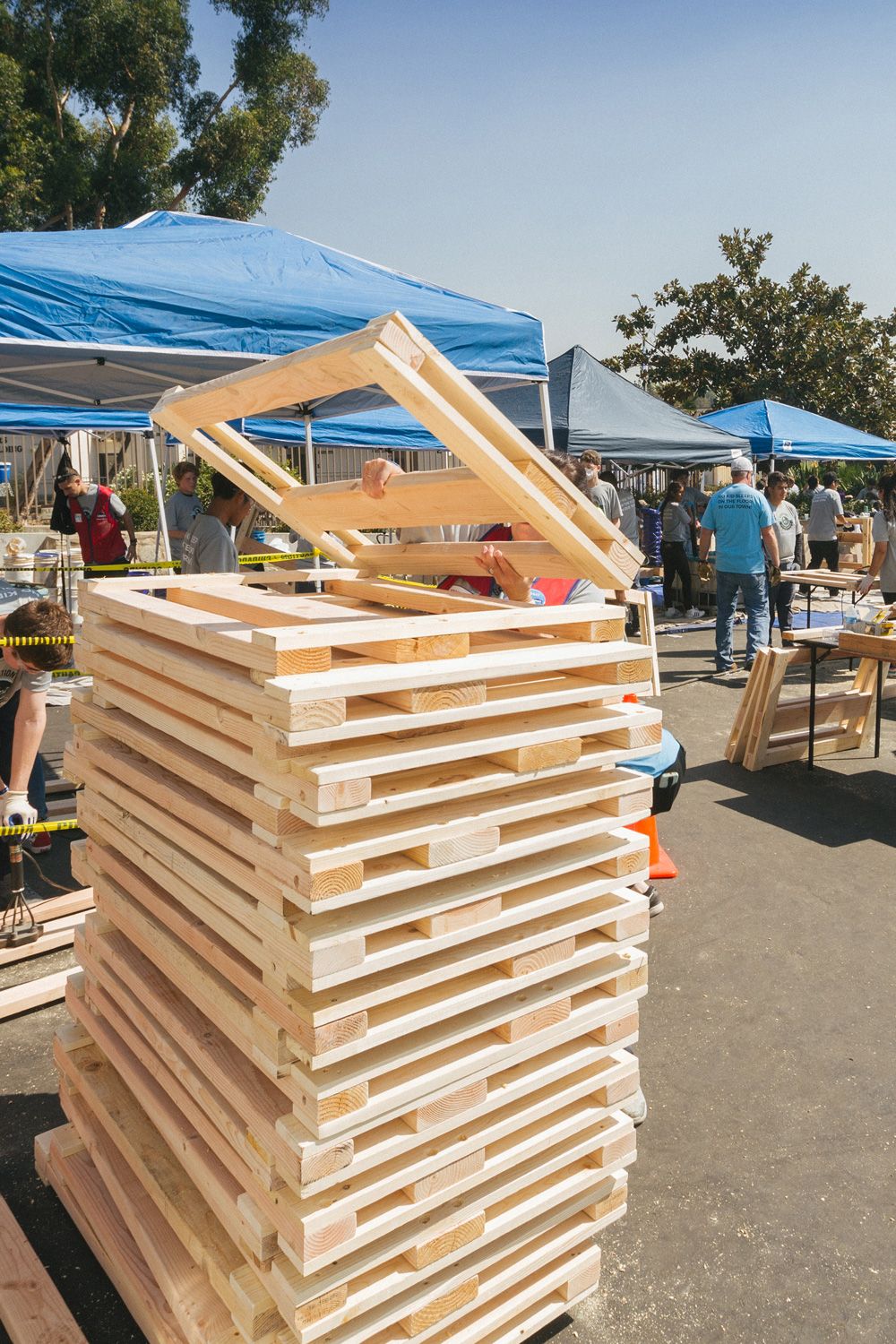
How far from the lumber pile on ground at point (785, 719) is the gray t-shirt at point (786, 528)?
447cm

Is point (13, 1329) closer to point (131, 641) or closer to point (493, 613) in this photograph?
point (131, 641)

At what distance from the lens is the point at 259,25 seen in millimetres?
27234

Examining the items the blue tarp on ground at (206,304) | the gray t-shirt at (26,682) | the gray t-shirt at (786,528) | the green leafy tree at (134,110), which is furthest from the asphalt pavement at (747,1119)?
the green leafy tree at (134,110)

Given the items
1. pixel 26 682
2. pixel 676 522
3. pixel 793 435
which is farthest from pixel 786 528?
pixel 26 682

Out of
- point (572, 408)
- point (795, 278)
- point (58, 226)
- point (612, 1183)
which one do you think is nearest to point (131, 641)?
point (612, 1183)

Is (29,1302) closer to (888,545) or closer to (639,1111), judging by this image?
(639,1111)

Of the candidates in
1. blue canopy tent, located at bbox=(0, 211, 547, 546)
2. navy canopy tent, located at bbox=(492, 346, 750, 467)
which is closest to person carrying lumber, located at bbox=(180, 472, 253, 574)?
blue canopy tent, located at bbox=(0, 211, 547, 546)

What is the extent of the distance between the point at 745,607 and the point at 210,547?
6.57 metres

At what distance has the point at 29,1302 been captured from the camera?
2311 millimetres

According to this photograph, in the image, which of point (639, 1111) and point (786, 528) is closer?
point (639, 1111)

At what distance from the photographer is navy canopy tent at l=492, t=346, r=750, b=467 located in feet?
42.3

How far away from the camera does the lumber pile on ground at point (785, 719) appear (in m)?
7.22

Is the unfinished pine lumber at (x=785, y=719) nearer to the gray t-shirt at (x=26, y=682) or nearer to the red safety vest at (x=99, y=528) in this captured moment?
the gray t-shirt at (x=26, y=682)

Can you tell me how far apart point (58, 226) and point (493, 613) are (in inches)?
1137
